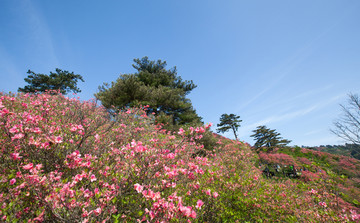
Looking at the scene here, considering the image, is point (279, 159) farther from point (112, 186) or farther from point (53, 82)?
point (53, 82)

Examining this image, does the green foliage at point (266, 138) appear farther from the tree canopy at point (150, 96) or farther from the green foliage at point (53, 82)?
the green foliage at point (53, 82)

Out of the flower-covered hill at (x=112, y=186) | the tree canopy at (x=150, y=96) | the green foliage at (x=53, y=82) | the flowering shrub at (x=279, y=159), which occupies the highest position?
the green foliage at (x=53, y=82)

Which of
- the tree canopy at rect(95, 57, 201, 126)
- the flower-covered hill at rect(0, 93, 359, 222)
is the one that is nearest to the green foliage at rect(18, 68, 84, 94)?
the tree canopy at rect(95, 57, 201, 126)

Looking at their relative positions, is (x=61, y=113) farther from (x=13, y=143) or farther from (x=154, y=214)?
(x=154, y=214)

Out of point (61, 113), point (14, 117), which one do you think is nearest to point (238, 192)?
point (14, 117)

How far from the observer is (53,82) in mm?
24250

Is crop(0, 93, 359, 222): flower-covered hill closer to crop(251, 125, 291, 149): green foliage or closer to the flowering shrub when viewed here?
the flowering shrub

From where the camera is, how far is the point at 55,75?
25219 millimetres

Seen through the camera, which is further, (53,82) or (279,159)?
(53,82)

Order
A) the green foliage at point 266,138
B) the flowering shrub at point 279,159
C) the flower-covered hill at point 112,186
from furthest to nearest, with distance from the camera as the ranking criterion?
the green foliage at point 266,138, the flowering shrub at point 279,159, the flower-covered hill at point 112,186

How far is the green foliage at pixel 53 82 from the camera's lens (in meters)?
23.2

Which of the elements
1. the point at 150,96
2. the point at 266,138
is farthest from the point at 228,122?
the point at 150,96

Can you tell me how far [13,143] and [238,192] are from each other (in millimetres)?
4491

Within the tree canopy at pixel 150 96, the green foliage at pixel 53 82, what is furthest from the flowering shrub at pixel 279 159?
the green foliage at pixel 53 82
